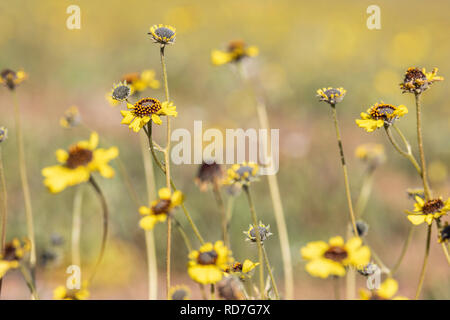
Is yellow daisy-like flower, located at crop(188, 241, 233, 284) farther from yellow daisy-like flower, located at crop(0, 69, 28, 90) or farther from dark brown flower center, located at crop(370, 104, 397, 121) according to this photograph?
yellow daisy-like flower, located at crop(0, 69, 28, 90)

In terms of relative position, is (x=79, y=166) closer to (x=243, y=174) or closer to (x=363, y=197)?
(x=243, y=174)

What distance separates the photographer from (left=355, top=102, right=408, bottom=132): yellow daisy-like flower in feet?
2.32

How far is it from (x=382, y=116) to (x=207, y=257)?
427 mm

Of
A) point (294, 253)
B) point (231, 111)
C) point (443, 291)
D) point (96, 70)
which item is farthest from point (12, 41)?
point (443, 291)

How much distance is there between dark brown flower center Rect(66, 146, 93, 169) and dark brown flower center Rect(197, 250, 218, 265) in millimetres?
242

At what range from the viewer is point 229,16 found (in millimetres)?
5340

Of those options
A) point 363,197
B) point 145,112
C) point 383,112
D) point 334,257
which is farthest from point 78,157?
point 363,197

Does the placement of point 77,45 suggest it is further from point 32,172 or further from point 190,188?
point 190,188

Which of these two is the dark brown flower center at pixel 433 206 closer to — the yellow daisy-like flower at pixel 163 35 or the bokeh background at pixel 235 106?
the yellow daisy-like flower at pixel 163 35

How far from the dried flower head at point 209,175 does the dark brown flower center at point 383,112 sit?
43cm

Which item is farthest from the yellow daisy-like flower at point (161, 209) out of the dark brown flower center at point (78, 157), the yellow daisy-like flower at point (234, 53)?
the yellow daisy-like flower at point (234, 53)

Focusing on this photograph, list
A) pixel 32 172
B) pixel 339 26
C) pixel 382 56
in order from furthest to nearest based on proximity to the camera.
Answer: pixel 339 26
pixel 382 56
pixel 32 172

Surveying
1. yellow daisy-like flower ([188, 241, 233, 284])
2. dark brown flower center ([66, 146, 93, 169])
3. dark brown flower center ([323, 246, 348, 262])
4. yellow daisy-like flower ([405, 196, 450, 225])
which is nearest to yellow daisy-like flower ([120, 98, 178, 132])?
dark brown flower center ([66, 146, 93, 169])
